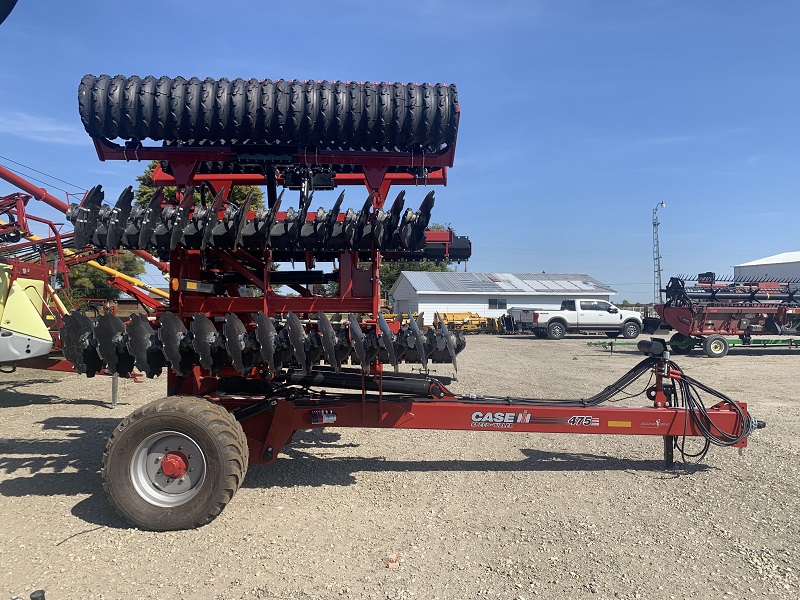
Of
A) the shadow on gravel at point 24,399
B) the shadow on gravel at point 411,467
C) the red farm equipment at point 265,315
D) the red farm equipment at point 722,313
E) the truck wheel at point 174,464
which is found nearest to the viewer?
the truck wheel at point 174,464

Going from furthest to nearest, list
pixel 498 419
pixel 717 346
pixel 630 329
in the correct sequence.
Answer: pixel 630 329 → pixel 717 346 → pixel 498 419

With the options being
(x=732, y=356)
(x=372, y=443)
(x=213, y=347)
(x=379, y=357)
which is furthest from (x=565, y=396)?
(x=732, y=356)

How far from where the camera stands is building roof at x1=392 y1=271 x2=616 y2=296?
128 ft

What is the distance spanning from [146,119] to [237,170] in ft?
4.20

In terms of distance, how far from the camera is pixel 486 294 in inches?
1538

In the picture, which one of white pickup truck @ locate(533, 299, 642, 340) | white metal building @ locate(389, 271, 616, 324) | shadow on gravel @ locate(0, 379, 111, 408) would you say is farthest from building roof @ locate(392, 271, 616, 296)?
shadow on gravel @ locate(0, 379, 111, 408)

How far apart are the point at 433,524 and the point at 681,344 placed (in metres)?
17.1

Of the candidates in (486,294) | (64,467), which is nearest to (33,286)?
(64,467)

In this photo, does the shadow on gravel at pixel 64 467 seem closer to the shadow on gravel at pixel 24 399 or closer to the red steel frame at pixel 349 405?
the red steel frame at pixel 349 405

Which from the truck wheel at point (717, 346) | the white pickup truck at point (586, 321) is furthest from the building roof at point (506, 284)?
the truck wheel at point (717, 346)

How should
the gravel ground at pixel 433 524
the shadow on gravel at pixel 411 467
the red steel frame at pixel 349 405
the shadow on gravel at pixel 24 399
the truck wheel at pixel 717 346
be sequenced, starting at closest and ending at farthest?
1. the gravel ground at pixel 433 524
2. the red steel frame at pixel 349 405
3. the shadow on gravel at pixel 411 467
4. the shadow on gravel at pixel 24 399
5. the truck wheel at pixel 717 346

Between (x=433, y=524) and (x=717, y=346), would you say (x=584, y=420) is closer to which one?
(x=433, y=524)

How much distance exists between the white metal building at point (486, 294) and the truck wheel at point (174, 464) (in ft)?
107

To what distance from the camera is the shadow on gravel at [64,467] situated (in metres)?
4.64
